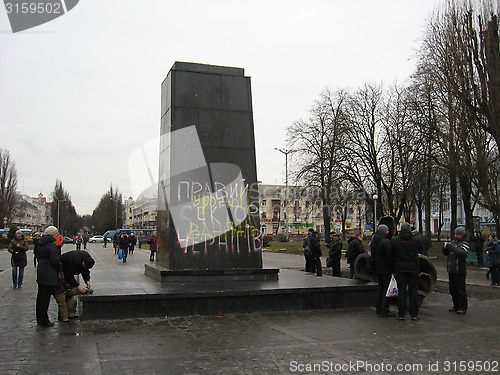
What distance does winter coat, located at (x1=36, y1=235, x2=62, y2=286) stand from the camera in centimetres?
860

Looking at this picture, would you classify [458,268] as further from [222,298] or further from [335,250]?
[335,250]

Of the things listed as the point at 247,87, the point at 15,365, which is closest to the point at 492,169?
the point at 247,87

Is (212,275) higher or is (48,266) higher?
(48,266)

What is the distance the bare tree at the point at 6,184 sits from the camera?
6681cm

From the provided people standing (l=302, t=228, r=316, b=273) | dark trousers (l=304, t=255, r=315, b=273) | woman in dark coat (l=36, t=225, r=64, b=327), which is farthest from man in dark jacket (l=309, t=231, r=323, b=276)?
woman in dark coat (l=36, t=225, r=64, b=327)

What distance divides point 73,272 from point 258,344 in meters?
3.99

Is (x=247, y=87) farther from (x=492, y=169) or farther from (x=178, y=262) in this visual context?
(x=492, y=169)

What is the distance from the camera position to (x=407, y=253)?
916 cm

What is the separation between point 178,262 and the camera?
11.6 metres

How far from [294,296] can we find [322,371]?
13.9 feet

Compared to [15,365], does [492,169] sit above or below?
above

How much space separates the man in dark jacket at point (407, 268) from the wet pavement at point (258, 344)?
1.00 feet

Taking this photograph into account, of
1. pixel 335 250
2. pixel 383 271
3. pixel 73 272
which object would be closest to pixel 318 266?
pixel 335 250

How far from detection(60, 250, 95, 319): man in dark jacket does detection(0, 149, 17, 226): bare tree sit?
209 feet
